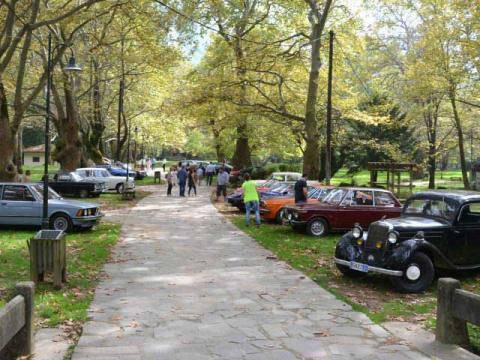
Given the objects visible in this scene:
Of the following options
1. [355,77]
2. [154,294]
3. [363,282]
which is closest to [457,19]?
[355,77]

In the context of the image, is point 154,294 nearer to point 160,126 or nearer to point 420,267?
point 420,267

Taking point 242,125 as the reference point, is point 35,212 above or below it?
below

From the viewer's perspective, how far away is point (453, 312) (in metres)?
5.79

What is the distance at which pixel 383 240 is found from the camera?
9.20 m

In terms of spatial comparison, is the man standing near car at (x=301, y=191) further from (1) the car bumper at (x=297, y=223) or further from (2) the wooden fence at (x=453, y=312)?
(2) the wooden fence at (x=453, y=312)

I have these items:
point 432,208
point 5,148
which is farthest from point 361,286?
point 5,148

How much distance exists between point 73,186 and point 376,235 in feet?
67.2

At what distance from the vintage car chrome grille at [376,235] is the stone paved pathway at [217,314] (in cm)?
120

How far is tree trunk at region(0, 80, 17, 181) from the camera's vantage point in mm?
20109

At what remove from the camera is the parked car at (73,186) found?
2688cm

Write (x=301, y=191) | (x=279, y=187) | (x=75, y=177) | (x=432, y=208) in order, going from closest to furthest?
1. (x=432, y=208)
2. (x=301, y=191)
3. (x=279, y=187)
4. (x=75, y=177)

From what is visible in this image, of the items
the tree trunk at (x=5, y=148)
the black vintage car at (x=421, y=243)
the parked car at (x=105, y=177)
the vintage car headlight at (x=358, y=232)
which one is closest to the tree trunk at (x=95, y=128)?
the parked car at (x=105, y=177)

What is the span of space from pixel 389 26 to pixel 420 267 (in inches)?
1546

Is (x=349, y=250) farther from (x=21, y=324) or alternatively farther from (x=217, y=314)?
(x=21, y=324)
